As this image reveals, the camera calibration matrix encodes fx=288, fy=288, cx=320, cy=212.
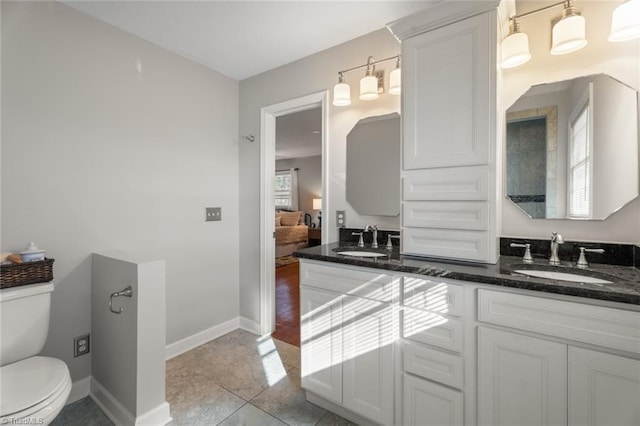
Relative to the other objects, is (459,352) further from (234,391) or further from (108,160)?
(108,160)

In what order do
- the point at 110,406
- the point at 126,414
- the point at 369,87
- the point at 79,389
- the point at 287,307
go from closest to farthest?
the point at 126,414
the point at 110,406
the point at 79,389
the point at 369,87
the point at 287,307

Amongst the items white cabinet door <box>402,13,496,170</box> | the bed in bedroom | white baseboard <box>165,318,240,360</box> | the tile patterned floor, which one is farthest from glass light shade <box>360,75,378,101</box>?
the bed in bedroom

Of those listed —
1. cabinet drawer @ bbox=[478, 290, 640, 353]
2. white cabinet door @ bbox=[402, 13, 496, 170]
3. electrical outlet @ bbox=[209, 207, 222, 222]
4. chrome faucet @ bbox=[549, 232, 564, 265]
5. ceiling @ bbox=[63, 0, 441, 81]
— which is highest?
ceiling @ bbox=[63, 0, 441, 81]

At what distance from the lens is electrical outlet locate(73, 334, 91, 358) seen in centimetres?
180

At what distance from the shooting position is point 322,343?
1.62 m

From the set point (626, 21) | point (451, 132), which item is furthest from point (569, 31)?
point (451, 132)

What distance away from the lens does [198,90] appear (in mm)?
2469

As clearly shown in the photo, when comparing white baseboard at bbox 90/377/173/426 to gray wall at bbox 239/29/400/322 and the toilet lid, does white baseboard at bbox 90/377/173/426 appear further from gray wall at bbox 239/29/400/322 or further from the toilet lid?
gray wall at bbox 239/29/400/322

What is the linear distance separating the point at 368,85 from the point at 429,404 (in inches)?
72.0

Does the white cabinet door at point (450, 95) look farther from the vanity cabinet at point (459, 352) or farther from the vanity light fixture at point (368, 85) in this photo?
the vanity cabinet at point (459, 352)

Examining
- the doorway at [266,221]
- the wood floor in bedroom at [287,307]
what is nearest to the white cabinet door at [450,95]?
the doorway at [266,221]

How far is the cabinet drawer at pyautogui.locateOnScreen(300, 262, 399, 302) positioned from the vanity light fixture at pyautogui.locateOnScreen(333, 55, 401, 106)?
3.85ft

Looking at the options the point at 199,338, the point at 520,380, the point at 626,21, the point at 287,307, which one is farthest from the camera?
the point at 287,307

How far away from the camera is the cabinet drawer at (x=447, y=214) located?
142 centimetres
